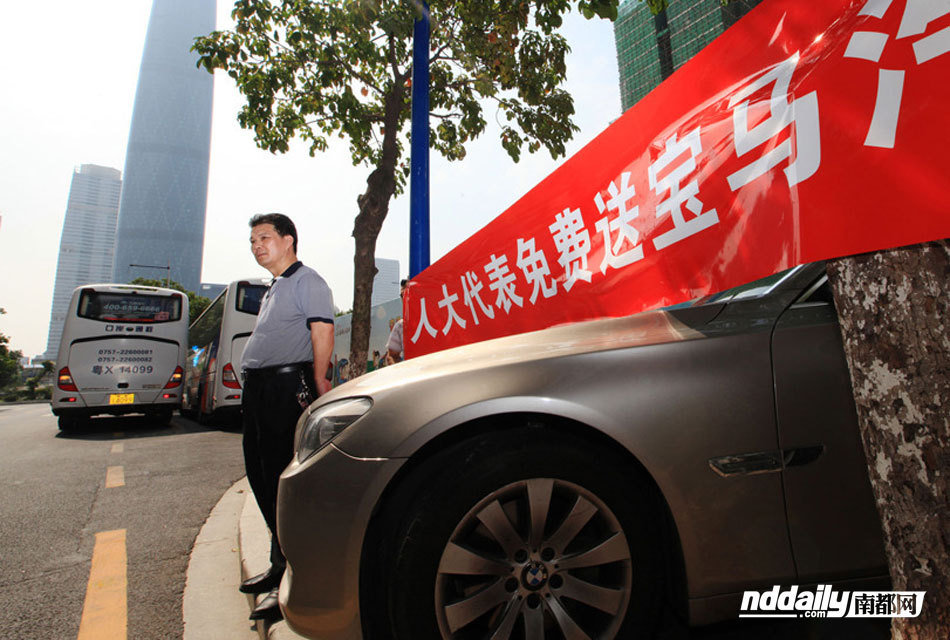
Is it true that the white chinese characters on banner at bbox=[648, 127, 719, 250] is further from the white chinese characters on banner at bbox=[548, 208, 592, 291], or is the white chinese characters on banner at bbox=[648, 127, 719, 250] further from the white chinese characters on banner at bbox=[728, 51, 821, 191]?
the white chinese characters on banner at bbox=[548, 208, 592, 291]

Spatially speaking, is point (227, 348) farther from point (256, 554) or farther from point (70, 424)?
point (256, 554)

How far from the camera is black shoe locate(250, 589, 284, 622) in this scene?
2.07m

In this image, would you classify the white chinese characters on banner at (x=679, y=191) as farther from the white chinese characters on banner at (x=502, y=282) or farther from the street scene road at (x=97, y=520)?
the street scene road at (x=97, y=520)

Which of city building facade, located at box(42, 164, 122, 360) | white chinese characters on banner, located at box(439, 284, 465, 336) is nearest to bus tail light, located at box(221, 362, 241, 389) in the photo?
white chinese characters on banner, located at box(439, 284, 465, 336)

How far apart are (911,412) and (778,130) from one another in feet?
3.03

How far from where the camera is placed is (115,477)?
16.4ft

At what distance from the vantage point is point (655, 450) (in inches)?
59.8

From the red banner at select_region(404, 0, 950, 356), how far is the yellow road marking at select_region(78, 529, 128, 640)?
251 centimetres

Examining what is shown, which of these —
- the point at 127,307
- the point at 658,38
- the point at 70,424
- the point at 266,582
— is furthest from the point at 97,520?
the point at 658,38

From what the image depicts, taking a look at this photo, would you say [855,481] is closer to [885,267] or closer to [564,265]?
[885,267]

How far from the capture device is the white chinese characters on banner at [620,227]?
232 cm

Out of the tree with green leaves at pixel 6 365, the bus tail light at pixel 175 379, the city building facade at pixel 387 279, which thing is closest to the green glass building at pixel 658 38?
the bus tail light at pixel 175 379

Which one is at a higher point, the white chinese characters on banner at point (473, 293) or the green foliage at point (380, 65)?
the green foliage at point (380, 65)

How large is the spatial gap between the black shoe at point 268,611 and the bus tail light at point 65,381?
31.3ft
